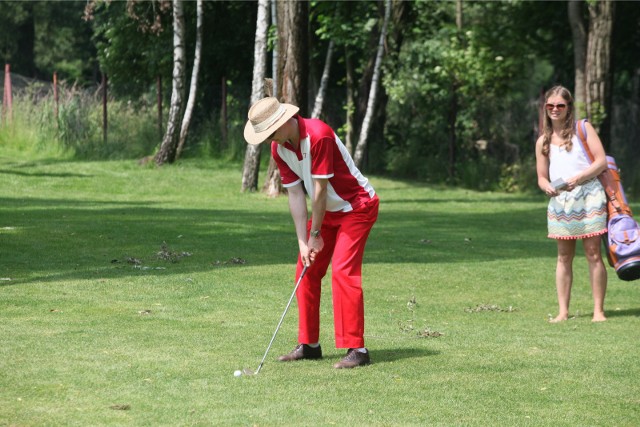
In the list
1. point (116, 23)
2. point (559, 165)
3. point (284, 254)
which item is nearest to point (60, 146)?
point (116, 23)

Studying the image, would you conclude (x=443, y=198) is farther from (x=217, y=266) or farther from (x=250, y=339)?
(x=250, y=339)

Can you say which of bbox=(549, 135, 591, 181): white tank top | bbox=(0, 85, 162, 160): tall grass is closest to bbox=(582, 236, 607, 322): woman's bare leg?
bbox=(549, 135, 591, 181): white tank top

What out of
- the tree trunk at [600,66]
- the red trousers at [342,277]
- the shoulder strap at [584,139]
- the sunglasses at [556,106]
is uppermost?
the tree trunk at [600,66]

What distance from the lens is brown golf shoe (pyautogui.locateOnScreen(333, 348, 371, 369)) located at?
8.09 meters

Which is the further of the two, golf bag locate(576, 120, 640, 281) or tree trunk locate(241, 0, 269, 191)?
tree trunk locate(241, 0, 269, 191)

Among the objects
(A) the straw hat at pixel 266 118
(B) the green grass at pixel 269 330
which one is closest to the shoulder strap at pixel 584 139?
(B) the green grass at pixel 269 330

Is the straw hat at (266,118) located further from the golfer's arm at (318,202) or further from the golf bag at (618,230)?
the golf bag at (618,230)

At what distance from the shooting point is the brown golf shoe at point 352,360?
26.5ft

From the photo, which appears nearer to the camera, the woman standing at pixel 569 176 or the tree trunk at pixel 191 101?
the woman standing at pixel 569 176

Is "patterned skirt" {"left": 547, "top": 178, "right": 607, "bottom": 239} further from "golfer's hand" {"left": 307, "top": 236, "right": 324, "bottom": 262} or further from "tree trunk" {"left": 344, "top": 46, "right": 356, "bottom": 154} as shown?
"tree trunk" {"left": 344, "top": 46, "right": 356, "bottom": 154}

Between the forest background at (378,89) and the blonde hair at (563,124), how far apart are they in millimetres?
15731

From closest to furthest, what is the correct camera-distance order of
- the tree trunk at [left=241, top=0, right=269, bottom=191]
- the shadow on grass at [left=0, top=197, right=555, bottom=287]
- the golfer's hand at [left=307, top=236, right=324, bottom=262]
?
the golfer's hand at [left=307, top=236, right=324, bottom=262] → the shadow on grass at [left=0, top=197, right=555, bottom=287] → the tree trunk at [left=241, top=0, right=269, bottom=191]

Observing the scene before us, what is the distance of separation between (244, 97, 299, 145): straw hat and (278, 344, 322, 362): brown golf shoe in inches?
61.1

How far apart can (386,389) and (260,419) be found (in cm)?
113
